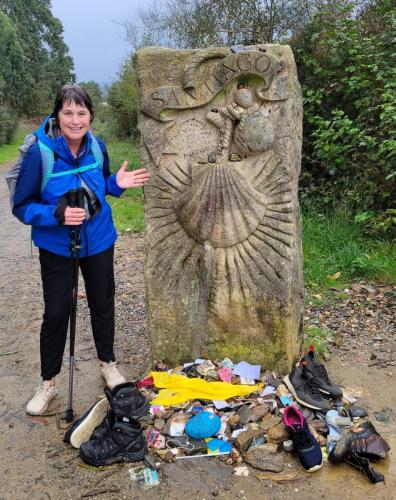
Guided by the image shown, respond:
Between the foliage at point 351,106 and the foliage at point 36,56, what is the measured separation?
20035 mm

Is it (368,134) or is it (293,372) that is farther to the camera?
(368,134)

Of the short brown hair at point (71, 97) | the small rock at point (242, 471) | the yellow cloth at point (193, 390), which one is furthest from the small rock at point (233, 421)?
the short brown hair at point (71, 97)

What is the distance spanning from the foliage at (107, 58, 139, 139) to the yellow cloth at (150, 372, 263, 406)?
11.9 metres

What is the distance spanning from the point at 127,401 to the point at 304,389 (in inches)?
37.9

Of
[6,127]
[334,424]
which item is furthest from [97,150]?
[6,127]

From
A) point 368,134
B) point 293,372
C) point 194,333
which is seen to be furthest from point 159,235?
point 368,134

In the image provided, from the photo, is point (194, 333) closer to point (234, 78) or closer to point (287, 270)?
point (287, 270)

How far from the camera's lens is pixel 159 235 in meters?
2.96

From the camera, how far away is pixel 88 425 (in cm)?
254

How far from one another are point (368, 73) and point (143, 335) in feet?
12.3

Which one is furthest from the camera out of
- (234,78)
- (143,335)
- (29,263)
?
(29,263)

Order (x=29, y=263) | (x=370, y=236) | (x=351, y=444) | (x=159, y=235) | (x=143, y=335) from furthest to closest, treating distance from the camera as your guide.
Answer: (x=29, y=263) < (x=370, y=236) < (x=143, y=335) < (x=159, y=235) < (x=351, y=444)

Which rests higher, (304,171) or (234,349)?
(304,171)

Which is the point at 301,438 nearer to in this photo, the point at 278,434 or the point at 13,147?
the point at 278,434
